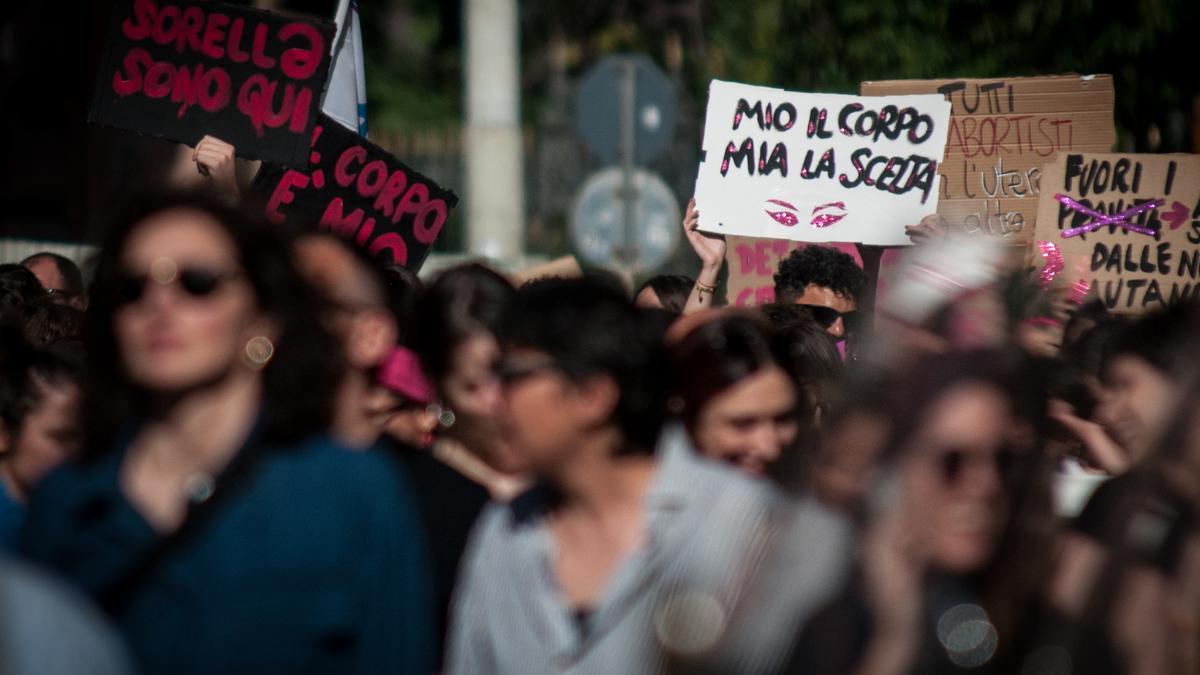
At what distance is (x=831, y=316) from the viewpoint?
593 cm

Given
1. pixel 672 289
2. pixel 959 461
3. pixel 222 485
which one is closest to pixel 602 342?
pixel 222 485

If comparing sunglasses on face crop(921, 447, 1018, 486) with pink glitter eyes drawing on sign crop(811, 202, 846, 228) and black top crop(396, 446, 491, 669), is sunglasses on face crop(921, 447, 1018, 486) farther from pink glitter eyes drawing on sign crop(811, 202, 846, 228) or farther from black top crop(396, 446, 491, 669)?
pink glitter eyes drawing on sign crop(811, 202, 846, 228)

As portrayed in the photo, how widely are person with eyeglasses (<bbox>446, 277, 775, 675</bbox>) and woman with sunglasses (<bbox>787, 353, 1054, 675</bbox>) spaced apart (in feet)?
1.55

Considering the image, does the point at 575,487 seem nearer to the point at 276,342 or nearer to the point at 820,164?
the point at 276,342

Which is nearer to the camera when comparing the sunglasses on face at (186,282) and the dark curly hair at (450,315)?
the sunglasses on face at (186,282)

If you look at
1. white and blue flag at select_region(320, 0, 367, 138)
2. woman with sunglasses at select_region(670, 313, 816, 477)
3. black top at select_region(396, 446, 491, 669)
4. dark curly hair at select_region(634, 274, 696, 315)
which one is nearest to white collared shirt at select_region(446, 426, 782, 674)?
black top at select_region(396, 446, 491, 669)

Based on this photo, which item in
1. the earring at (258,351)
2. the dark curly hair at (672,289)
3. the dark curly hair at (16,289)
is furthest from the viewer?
the dark curly hair at (672,289)

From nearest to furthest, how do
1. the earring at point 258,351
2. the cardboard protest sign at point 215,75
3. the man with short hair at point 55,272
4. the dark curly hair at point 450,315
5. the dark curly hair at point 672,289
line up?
the earring at point 258,351
the dark curly hair at point 450,315
the dark curly hair at point 672,289
the cardboard protest sign at point 215,75
the man with short hair at point 55,272

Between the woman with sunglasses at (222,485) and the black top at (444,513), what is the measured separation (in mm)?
628

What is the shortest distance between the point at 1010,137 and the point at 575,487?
4.39 meters

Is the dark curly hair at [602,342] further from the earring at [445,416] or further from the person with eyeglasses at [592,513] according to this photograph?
the earring at [445,416]

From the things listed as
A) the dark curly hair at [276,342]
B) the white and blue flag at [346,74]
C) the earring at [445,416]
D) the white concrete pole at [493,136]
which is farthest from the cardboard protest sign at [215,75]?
the white concrete pole at [493,136]

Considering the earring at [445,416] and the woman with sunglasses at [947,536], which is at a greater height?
the woman with sunglasses at [947,536]

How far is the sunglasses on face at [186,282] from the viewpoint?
2.73 metres
